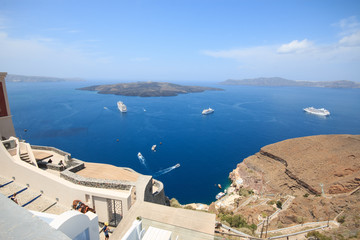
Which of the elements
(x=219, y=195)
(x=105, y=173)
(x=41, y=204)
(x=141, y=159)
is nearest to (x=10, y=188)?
(x=41, y=204)

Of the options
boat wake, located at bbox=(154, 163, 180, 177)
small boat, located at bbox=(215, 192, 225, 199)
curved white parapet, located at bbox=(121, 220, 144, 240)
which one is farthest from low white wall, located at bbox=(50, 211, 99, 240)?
boat wake, located at bbox=(154, 163, 180, 177)

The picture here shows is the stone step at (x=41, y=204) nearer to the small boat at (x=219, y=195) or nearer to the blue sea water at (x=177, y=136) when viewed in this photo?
the blue sea water at (x=177, y=136)

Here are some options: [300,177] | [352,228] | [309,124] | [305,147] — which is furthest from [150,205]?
[309,124]

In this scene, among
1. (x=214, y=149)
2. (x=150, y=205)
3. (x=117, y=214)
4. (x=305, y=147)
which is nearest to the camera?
(x=150, y=205)

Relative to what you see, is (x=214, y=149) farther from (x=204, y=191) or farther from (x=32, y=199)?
(x=32, y=199)

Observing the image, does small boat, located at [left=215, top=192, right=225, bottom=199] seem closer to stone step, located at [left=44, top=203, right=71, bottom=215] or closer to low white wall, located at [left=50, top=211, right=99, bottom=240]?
stone step, located at [left=44, top=203, right=71, bottom=215]

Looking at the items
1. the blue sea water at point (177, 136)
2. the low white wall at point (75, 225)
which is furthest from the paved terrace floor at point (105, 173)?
the blue sea water at point (177, 136)
